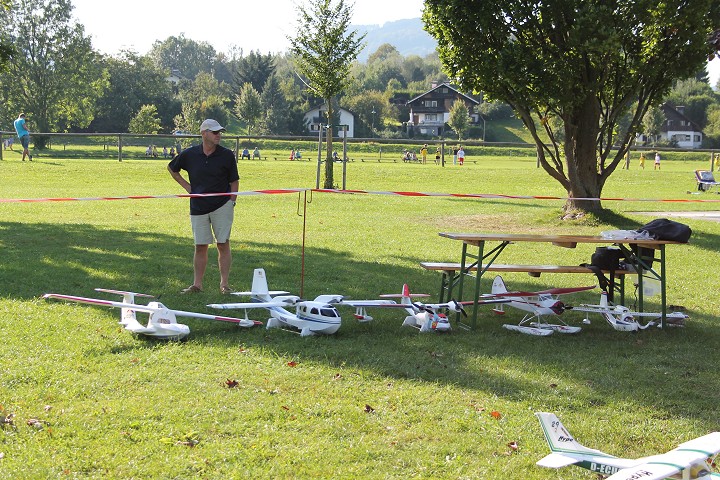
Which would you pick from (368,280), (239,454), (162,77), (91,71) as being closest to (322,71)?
(368,280)

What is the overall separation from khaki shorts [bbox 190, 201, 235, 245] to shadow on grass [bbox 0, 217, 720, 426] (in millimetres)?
705

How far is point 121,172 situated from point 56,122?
51.5 m

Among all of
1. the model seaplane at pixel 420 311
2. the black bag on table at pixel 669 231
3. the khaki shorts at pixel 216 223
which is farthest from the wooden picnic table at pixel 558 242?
the khaki shorts at pixel 216 223

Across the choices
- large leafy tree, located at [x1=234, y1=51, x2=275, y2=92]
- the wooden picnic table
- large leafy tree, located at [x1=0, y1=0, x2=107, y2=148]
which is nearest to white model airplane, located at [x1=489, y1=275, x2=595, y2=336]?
the wooden picnic table

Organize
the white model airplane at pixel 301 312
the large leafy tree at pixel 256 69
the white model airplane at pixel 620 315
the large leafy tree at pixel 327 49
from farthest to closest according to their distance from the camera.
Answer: the large leafy tree at pixel 256 69, the large leafy tree at pixel 327 49, the white model airplane at pixel 620 315, the white model airplane at pixel 301 312

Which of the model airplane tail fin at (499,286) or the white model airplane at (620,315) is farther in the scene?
the model airplane tail fin at (499,286)

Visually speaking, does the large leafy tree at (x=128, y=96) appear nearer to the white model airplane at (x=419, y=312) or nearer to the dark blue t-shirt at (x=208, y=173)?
the dark blue t-shirt at (x=208, y=173)

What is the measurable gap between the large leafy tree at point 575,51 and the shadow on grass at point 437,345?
6977 millimetres

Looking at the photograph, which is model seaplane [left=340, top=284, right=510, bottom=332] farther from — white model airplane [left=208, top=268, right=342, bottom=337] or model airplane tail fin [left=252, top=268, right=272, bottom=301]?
model airplane tail fin [left=252, top=268, right=272, bottom=301]

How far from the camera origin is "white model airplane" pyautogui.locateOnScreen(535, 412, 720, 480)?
4033mm

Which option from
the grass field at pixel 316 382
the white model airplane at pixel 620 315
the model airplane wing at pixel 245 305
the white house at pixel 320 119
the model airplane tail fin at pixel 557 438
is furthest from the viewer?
the white house at pixel 320 119

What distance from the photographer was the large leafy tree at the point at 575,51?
51.2ft

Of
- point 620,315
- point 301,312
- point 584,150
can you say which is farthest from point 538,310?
point 584,150

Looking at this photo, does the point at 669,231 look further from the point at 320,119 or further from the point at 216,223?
the point at 320,119
